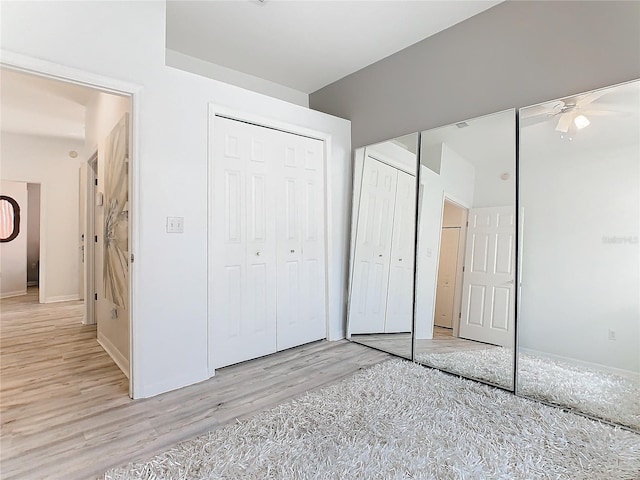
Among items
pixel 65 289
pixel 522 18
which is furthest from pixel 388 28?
pixel 65 289

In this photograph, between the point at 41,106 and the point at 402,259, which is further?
the point at 41,106

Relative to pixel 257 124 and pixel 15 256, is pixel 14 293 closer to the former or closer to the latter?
pixel 15 256

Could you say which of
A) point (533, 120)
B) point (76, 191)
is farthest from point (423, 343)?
point (76, 191)

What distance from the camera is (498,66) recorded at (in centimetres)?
256

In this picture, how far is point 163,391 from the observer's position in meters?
2.35

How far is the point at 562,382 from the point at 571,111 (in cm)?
177

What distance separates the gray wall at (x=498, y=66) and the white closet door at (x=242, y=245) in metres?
1.27

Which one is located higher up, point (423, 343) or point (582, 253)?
point (582, 253)

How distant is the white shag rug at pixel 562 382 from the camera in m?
1.99

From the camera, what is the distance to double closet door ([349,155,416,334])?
306cm

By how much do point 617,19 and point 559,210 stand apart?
118 centimetres

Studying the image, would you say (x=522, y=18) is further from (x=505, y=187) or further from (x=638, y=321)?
(x=638, y=321)

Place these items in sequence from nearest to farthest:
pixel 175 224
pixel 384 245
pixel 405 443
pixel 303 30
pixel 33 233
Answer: pixel 405 443 → pixel 175 224 → pixel 303 30 → pixel 384 245 → pixel 33 233

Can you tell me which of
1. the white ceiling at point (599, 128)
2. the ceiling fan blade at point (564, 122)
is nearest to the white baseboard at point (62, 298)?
the white ceiling at point (599, 128)
